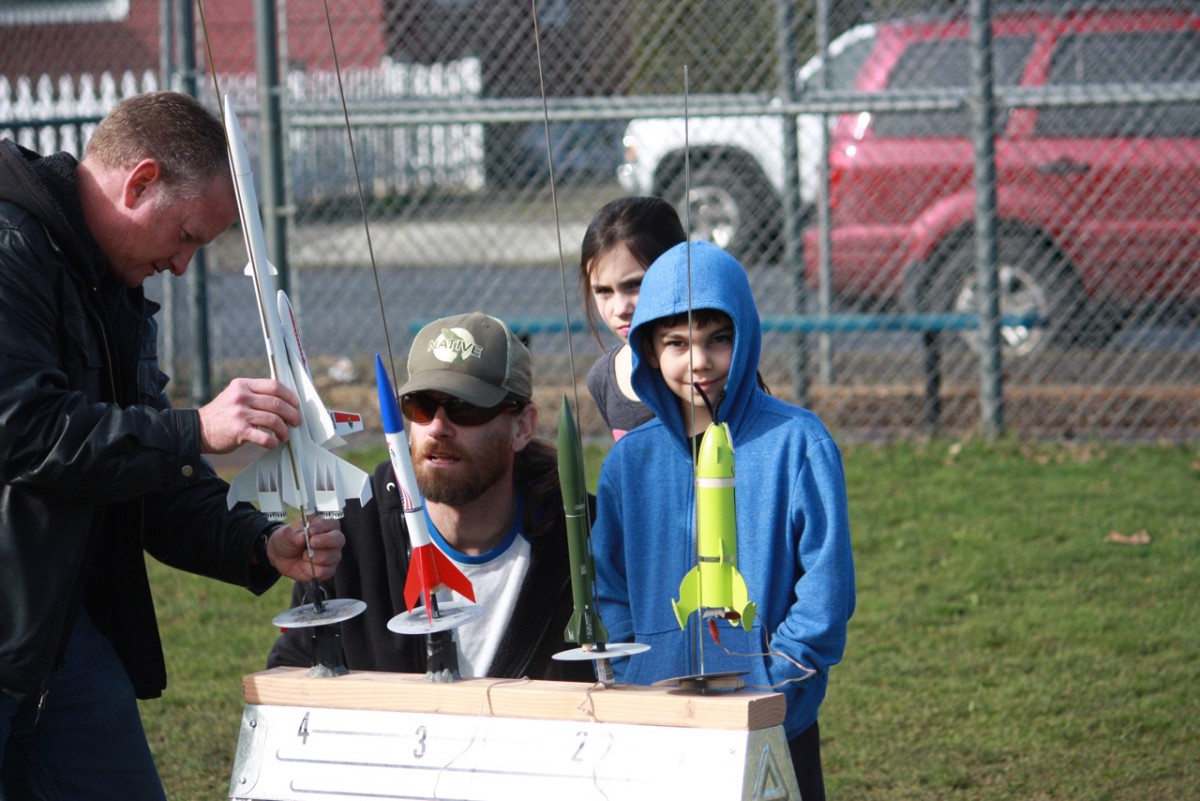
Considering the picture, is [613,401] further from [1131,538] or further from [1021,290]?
[1021,290]

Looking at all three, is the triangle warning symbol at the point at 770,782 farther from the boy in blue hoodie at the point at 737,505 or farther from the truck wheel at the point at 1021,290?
the truck wheel at the point at 1021,290

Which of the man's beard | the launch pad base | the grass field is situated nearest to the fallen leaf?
the grass field

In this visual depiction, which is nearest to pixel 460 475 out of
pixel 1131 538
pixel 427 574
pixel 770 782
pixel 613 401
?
pixel 427 574

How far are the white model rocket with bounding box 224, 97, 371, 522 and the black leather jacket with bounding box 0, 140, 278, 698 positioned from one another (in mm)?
140

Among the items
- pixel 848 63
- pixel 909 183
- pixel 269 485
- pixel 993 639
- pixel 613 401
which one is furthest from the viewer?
pixel 848 63

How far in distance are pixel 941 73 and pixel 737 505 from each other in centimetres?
644

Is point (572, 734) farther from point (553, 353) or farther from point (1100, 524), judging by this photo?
point (553, 353)

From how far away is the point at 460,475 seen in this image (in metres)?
2.70

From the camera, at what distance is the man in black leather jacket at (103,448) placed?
6.97 feet

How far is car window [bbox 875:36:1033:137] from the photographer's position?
25.8 ft

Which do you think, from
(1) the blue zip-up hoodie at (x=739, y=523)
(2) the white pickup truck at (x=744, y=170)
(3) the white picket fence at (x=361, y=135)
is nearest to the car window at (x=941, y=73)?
(2) the white pickup truck at (x=744, y=170)

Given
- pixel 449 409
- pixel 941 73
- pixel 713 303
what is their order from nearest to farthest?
1. pixel 713 303
2. pixel 449 409
3. pixel 941 73

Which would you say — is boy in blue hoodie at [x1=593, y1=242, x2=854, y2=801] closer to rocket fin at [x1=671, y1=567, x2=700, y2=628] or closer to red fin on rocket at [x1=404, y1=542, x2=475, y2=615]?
rocket fin at [x1=671, y1=567, x2=700, y2=628]

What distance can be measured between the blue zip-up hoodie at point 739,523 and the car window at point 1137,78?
562 cm
